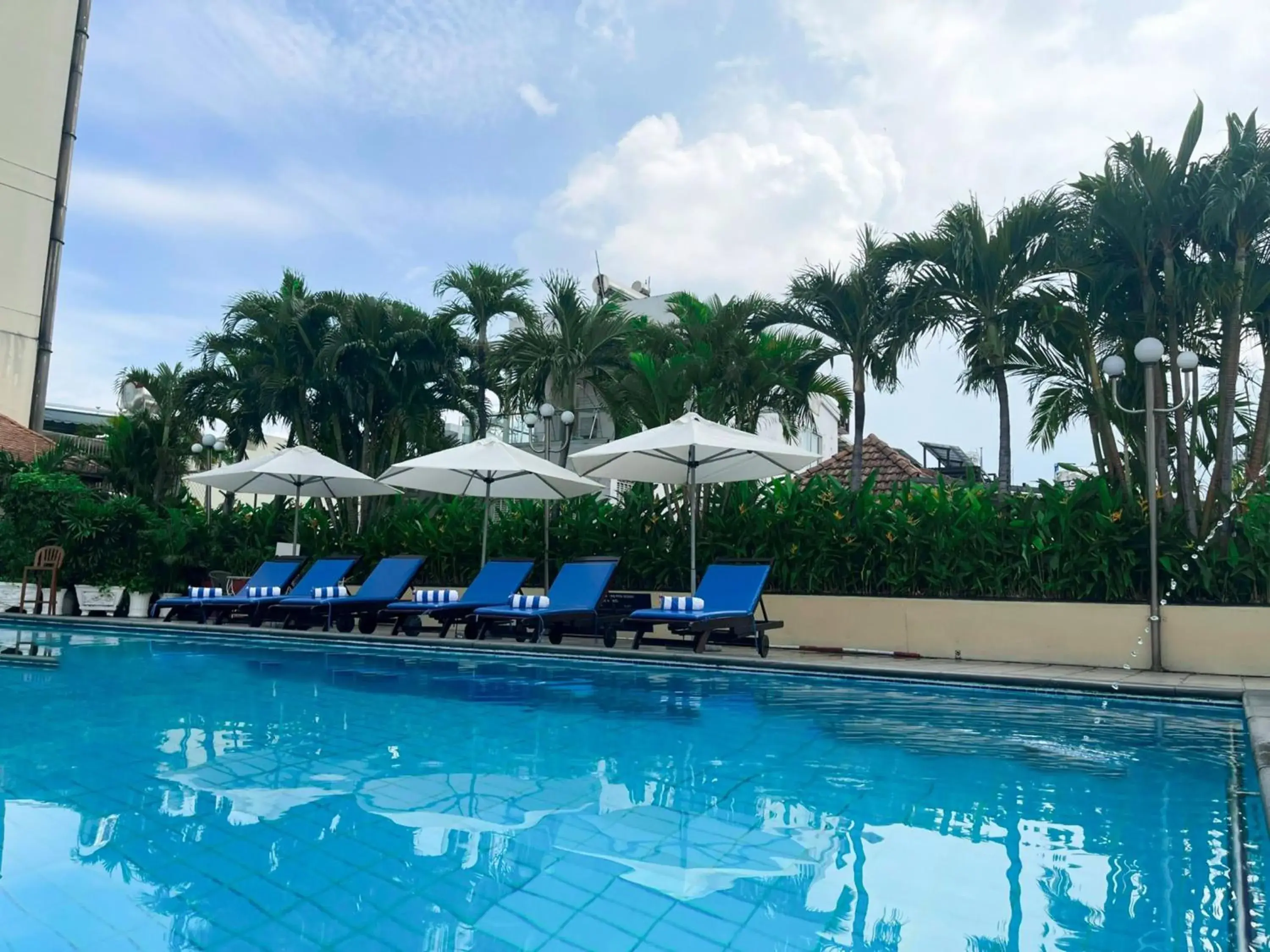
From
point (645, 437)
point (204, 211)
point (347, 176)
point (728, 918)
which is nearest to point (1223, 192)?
point (645, 437)

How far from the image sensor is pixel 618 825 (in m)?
4.05

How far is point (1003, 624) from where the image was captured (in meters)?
10.2

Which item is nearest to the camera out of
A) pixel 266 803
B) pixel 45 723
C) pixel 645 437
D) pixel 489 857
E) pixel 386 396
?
pixel 489 857

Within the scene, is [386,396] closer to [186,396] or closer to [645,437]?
[186,396]

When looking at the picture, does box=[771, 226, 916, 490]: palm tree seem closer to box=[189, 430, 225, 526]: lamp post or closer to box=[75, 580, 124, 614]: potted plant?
box=[189, 430, 225, 526]: lamp post

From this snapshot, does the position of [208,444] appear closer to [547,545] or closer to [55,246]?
[547,545]

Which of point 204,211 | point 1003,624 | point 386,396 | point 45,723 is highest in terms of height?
point 204,211

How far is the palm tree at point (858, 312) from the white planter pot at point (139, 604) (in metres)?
11.2

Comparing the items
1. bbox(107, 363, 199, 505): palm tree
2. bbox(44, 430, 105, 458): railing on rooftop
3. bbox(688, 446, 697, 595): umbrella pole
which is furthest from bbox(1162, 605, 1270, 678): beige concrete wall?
bbox(44, 430, 105, 458): railing on rooftop

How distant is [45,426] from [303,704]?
39.1 metres

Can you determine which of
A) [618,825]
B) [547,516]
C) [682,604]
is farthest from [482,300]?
[618,825]

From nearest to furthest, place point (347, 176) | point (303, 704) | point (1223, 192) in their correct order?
1. point (303, 704)
2. point (1223, 192)
3. point (347, 176)

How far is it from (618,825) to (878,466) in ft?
65.2

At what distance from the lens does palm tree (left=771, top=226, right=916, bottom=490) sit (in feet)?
47.2
